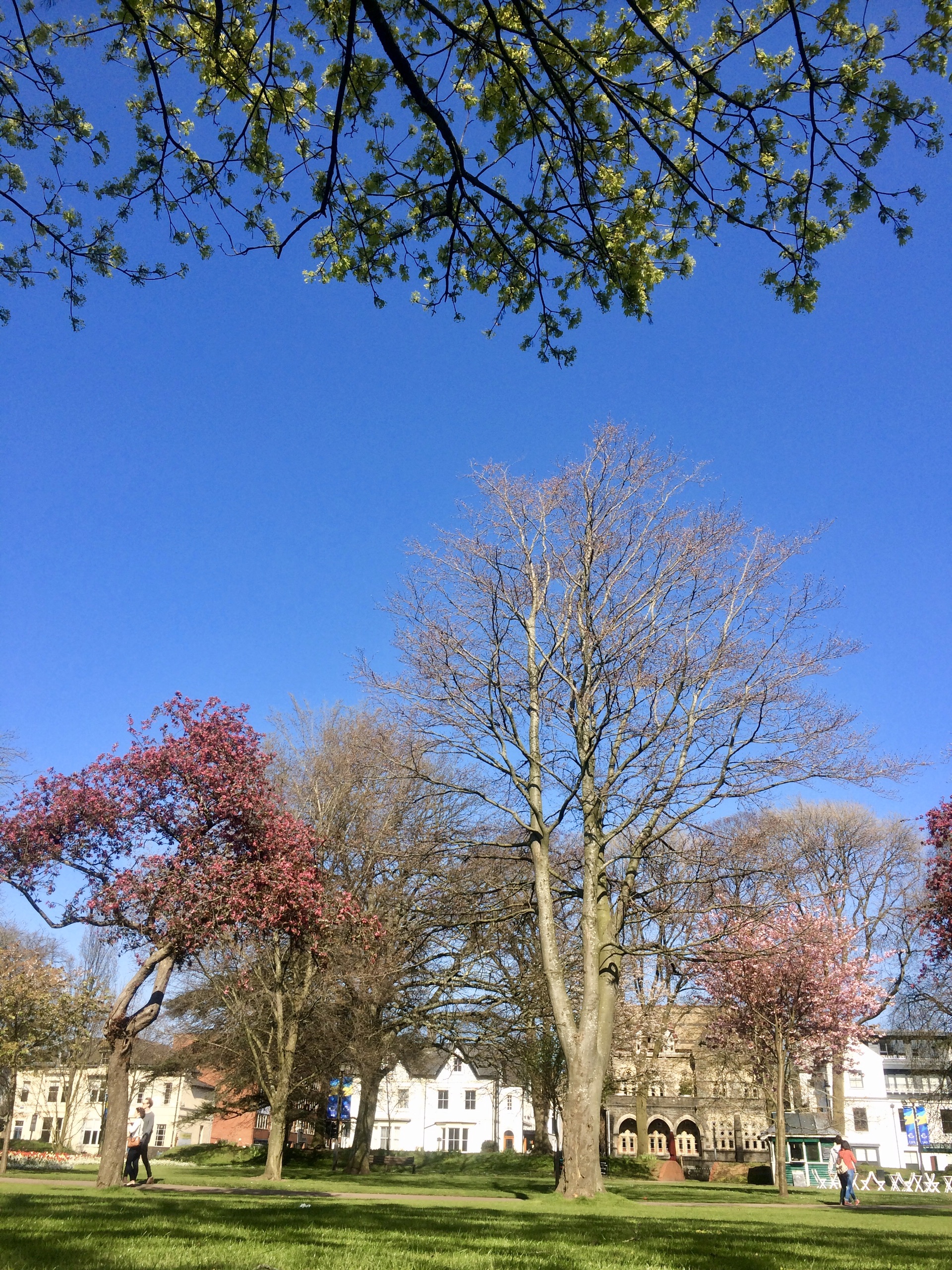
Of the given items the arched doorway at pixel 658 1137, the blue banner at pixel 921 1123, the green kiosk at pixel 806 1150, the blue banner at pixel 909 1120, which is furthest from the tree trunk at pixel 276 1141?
the arched doorway at pixel 658 1137

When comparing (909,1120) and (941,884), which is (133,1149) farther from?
(909,1120)

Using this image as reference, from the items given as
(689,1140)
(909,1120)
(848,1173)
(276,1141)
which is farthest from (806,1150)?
(276,1141)

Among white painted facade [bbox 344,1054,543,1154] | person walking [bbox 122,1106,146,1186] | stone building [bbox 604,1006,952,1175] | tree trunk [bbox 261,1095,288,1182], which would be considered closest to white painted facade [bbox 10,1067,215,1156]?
white painted facade [bbox 344,1054,543,1154]

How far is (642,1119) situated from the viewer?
37.5m

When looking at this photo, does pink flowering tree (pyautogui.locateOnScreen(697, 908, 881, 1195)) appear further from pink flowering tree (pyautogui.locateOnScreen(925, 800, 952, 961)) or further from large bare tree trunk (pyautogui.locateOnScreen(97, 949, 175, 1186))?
large bare tree trunk (pyautogui.locateOnScreen(97, 949, 175, 1186))

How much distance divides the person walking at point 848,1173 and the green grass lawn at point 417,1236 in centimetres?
638

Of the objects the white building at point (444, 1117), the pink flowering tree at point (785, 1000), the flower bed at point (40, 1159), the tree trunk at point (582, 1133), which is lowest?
the white building at point (444, 1117)

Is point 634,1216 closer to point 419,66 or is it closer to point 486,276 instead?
point 486,276

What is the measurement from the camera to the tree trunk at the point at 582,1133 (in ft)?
46.9

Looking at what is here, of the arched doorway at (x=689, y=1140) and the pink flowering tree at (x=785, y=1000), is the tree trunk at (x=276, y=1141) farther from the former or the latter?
the arched doorway at (x=689, y=1140)

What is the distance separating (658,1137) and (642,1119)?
28.0 ft

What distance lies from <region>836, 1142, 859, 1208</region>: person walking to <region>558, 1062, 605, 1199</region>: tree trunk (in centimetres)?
821

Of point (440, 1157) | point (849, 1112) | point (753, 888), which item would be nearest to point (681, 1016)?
point (440, 1157)

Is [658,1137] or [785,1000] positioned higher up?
[785,1000]
